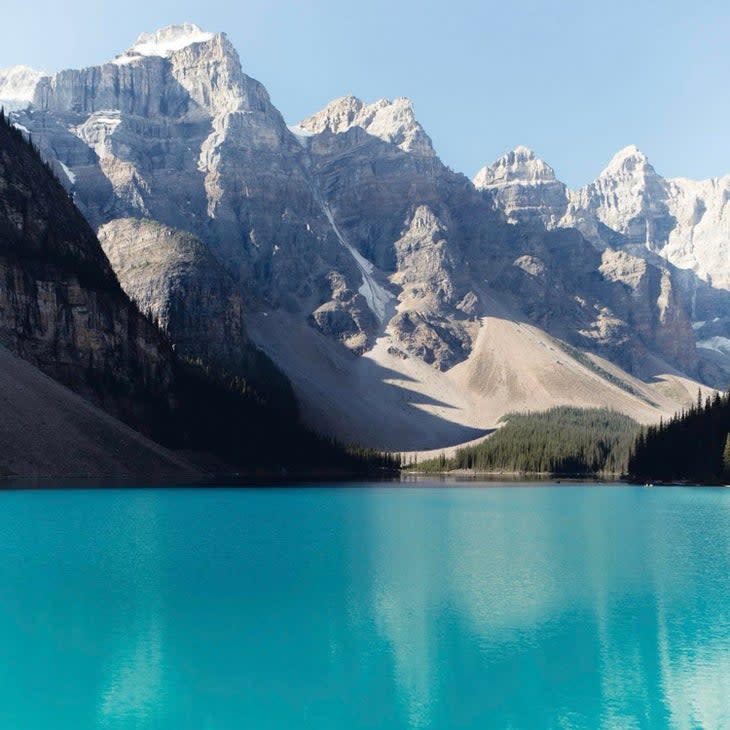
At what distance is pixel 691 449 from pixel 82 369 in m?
103

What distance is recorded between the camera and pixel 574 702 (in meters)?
24.5

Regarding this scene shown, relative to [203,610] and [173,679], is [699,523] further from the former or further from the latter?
[173,679]

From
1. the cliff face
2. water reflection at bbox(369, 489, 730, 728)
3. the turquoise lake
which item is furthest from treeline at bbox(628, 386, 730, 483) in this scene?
the cliff face

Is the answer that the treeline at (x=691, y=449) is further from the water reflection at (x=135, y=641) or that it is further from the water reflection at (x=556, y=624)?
the water reflection at (x=135, y=641)

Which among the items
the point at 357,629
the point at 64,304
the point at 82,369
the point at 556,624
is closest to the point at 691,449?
the point at 82,369

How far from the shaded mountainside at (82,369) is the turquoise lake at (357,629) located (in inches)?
1954

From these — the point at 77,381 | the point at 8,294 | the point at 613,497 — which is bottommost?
the point at 613,497

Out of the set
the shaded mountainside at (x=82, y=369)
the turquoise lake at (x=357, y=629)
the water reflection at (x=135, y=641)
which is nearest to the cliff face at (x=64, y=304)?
the shaded mountainside at (x=82, y=369)

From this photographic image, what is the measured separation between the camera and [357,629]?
3128cm

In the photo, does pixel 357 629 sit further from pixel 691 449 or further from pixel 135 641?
pixel 691 449

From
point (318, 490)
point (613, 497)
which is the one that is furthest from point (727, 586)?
point (318, 490)

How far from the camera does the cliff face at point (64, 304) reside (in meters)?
134

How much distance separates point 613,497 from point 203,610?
282 feet

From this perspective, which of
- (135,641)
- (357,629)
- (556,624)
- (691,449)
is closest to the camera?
(135,641)
